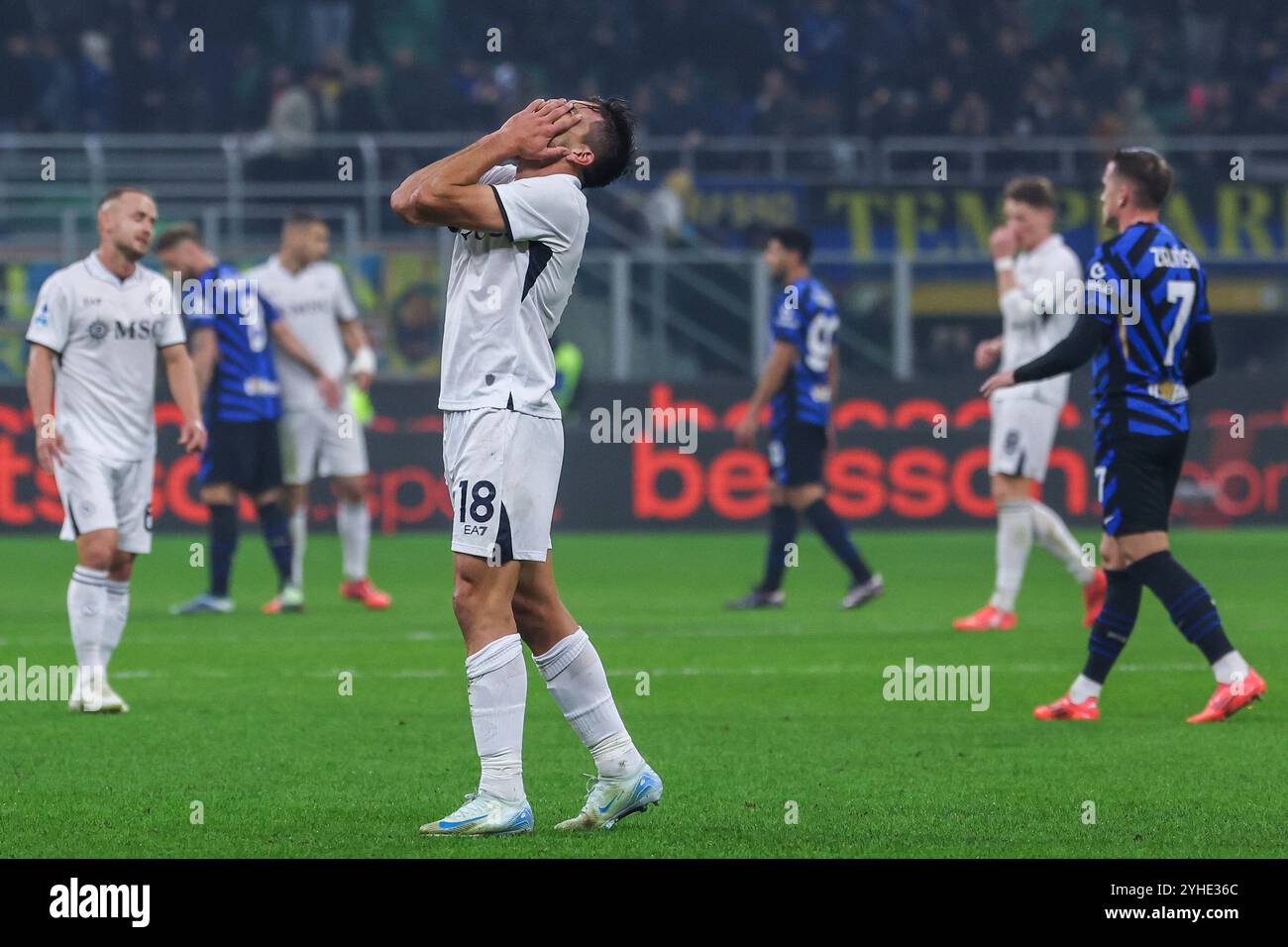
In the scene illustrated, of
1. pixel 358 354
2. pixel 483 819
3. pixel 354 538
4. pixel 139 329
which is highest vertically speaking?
pixel 139 329

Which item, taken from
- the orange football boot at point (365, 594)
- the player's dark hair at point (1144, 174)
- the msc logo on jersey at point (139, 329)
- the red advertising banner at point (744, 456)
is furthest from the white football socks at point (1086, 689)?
the red advertising banner at point (744, 456)

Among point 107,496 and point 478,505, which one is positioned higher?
point 478,505

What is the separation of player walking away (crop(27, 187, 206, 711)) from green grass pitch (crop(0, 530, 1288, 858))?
44cm

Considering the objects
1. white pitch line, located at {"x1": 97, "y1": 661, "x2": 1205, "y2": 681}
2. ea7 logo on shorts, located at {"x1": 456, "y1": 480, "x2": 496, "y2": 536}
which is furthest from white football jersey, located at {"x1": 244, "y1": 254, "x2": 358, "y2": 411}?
ea7 logo on shorts, located at {"x1": 456, "y1": 480, "x2": 496, "y2": 536}

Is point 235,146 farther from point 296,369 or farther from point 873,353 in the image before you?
point 296,369

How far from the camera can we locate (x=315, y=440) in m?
12.6

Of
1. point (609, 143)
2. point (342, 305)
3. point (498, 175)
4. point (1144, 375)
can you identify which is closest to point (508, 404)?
point (498, 175)

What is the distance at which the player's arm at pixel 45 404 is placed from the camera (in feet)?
25.8

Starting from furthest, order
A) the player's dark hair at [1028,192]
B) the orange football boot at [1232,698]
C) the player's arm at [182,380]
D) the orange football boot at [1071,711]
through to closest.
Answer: the player's dark hair at [1028,192], the player's arm at [182,380], the orange football boot at [1071,711], the orange football boot at [1232,698]

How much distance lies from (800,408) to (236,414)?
3395 mm

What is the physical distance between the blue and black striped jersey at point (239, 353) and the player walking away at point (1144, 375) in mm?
6042

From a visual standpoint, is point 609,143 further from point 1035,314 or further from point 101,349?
point 1035,314

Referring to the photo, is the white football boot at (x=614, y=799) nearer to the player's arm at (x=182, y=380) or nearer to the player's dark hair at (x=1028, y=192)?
the player's arm at (x=182, y=380)
